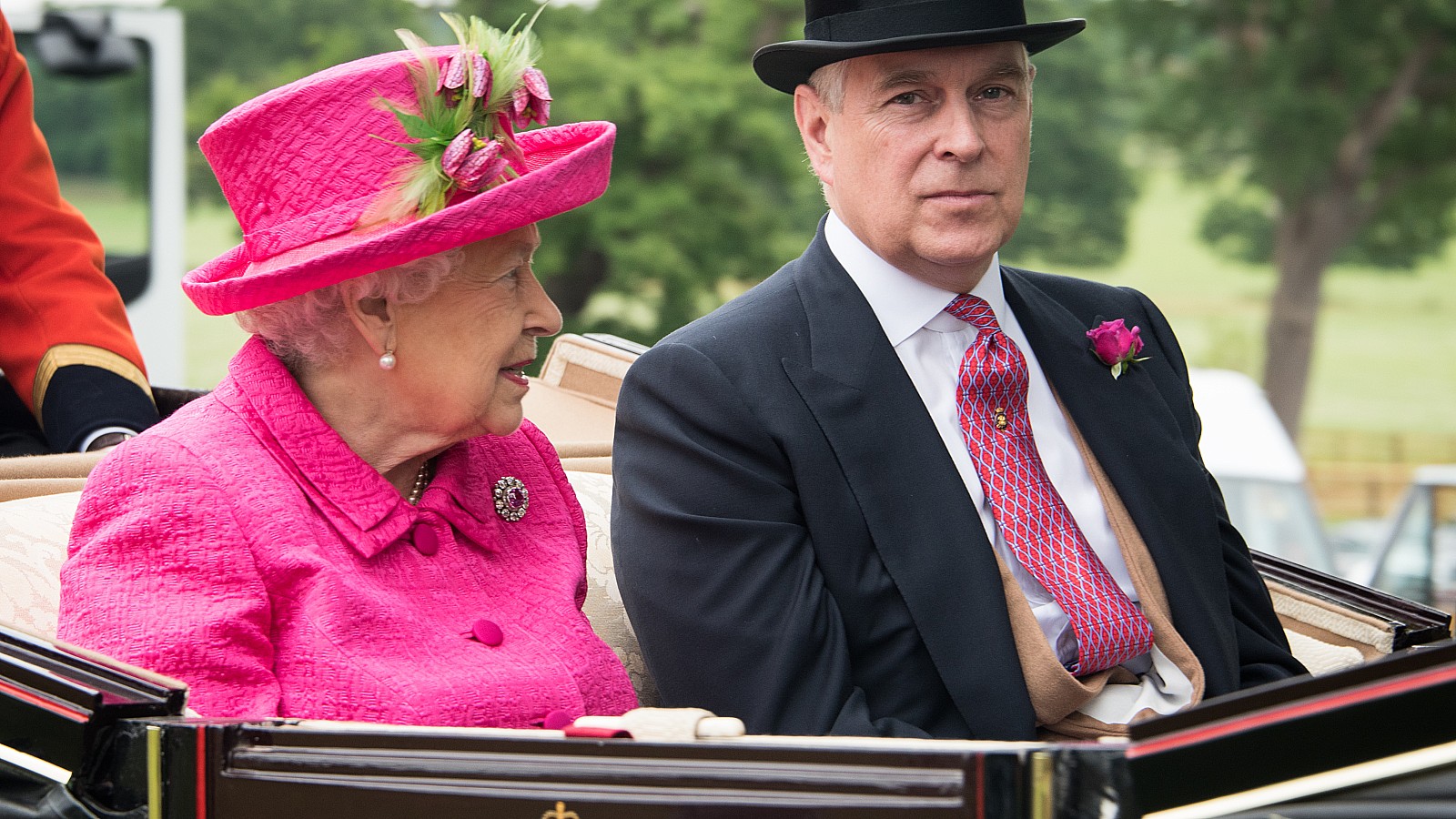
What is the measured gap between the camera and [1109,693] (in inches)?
88.1

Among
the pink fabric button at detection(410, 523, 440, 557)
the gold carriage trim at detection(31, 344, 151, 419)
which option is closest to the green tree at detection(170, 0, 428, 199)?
the gold carriage trim at detection(31, 344, 151, 419)

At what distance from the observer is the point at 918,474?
2.21m

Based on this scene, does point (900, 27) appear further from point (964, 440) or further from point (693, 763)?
point (693, 763)

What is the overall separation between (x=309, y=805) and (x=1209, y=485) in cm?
154

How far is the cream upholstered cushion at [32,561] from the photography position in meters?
2.00

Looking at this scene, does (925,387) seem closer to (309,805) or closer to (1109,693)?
(1109,693)

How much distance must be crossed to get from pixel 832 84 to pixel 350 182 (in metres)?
0.81

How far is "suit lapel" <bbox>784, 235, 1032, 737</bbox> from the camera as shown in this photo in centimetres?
211

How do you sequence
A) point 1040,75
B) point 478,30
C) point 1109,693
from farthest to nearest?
point 1040,75 → point 1109,693 → point 478,30

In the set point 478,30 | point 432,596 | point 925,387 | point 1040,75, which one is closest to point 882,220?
point 925,387

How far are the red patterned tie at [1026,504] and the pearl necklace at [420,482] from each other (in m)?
0.76

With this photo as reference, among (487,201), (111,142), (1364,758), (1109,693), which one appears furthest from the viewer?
(111,142)

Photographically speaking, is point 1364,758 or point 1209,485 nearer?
point 1364,758

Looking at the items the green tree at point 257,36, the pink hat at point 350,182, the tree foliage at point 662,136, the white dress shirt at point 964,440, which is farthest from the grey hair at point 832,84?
the green tree at point 257,36
